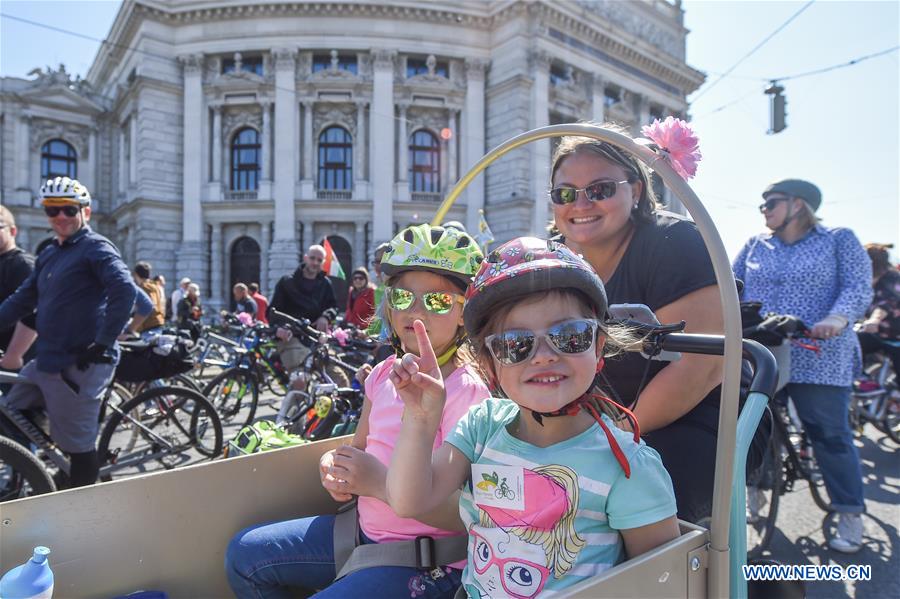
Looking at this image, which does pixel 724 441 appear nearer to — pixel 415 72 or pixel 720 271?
pixel 720 271

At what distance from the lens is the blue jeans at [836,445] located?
10.7ft

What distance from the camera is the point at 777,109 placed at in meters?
10.3

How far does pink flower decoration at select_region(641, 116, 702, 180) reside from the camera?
4.74 feet

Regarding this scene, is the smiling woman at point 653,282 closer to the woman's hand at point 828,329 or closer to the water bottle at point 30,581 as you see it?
the woman's hand at point 828,329

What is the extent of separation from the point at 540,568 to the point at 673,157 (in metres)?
1.10

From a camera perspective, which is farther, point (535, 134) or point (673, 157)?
point (535, 134)

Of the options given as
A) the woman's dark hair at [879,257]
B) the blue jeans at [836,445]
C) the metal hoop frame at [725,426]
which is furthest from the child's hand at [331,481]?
the woman's dark hair at [879,257]

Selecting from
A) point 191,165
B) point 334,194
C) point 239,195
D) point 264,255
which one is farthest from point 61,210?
point 191,165

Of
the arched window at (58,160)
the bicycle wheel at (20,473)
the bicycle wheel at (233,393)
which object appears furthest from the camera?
the arched window at (58,160)

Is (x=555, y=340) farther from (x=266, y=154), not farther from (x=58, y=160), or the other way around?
(x=58, y=160)

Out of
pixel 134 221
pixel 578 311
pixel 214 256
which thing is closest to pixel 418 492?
pixel 578 311

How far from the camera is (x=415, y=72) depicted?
87.9 feet

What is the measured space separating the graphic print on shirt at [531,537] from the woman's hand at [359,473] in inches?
14.9

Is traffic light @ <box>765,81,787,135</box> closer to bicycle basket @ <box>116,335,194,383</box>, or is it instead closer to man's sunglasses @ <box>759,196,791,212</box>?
man's sunglasses @ <box>759,196,791,212</box>
